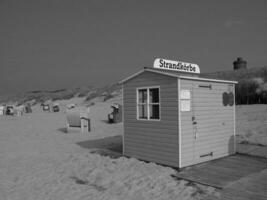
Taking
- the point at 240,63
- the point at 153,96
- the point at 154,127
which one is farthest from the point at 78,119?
the point at 240,63

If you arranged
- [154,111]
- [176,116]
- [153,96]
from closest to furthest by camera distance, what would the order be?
[176,116] < [153,96] < [154,111]

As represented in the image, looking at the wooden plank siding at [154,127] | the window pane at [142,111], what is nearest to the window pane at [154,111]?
the window pane at [142,111]

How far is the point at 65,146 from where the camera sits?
1017 centimetres

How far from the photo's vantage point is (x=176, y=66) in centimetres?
766

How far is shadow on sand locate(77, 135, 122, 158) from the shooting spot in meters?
8.50

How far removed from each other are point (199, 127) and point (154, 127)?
3.86 ft

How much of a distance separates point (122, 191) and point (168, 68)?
150 inches

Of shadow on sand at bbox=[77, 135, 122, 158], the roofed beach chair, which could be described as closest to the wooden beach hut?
shadow on sand at bbox=[77, 135, 122, 158]

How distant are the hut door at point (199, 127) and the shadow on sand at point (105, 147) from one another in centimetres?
251

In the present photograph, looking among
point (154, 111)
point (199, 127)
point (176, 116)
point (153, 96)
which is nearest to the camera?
point (176, 116)

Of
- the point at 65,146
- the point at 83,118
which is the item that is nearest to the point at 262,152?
the point at 65,146

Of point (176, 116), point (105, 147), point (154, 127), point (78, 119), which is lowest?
point (105, 147)

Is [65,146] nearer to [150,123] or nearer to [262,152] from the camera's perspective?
[150,123]

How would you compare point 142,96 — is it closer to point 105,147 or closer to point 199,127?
point 199,127
